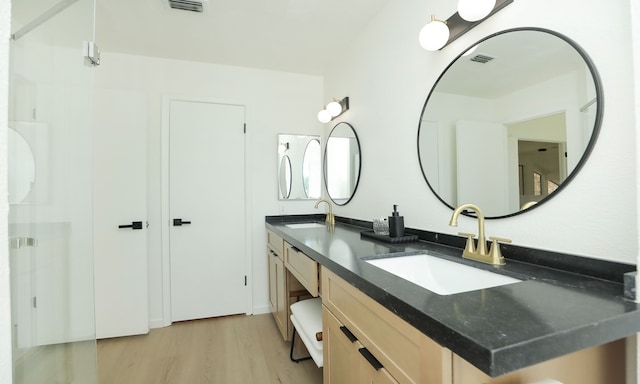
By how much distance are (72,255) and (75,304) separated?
0.75 ft

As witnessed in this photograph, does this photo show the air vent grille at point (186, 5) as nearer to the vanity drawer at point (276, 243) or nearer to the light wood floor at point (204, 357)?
the vanity drawer at point (276, 243)

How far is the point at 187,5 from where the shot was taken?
1.90 meters

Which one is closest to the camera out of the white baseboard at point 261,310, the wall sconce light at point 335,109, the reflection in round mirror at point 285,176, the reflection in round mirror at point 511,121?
the reflection in round mirror at point 511,121

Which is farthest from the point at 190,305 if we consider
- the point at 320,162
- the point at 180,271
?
the point at 320,162

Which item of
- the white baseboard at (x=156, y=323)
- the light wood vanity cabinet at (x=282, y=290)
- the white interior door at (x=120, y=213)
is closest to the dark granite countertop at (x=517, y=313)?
the light wood vanity cabinet at (x=282, y=290)

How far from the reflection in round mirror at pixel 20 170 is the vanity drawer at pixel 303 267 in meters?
1.12

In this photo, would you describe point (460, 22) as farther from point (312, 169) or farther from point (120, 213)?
point (120, 213)

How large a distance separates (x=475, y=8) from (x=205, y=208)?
8.40 ft

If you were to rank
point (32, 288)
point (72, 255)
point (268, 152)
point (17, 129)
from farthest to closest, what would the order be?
point (268, 152) → point (72, 255) → point (32, 288) → point (17, 129)

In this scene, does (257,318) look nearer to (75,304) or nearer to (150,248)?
(150,248)

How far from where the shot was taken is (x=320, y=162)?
308 centimetres

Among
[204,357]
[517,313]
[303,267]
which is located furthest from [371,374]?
[204,357]

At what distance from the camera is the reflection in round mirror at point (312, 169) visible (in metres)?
3.02

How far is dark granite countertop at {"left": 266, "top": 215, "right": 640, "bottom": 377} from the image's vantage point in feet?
1.66
